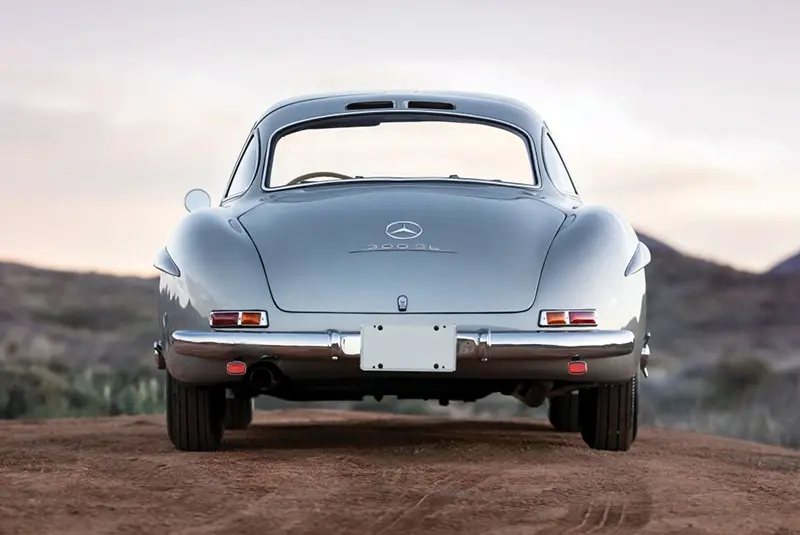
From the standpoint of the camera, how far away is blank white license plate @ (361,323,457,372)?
5.69 meters

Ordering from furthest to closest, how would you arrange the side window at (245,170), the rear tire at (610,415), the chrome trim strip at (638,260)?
1. the side window at (245,170)
2. the rear tire at (610,415)
3. the chrome trim strip at (638,260)

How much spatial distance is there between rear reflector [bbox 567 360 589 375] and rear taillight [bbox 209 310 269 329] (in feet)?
4.50

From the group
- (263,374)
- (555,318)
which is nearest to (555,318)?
(555,318)

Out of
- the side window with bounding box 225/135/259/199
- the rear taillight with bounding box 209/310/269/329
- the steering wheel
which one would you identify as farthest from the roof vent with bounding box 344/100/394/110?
the rear taillight with bounding box 209/310/269/329

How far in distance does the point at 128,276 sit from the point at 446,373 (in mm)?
39204

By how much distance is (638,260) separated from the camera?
6328 mm

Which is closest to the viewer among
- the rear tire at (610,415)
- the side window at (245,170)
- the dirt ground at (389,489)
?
the dirt ground at (389,489)

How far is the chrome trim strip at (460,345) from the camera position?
576 cm

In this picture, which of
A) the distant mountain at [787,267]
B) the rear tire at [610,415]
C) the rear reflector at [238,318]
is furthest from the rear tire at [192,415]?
the distant mountain at [787,267]

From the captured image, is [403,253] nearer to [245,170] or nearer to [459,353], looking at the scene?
[459,353]

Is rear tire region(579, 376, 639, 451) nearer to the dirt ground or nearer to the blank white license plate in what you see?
the dirt ground

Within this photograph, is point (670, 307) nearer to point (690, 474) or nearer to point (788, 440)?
point (788, 440)

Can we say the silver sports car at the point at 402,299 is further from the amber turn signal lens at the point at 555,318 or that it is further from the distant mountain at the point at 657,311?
the distant mountain at the point at 657,311

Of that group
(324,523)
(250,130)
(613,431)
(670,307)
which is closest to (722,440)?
(613,431)
